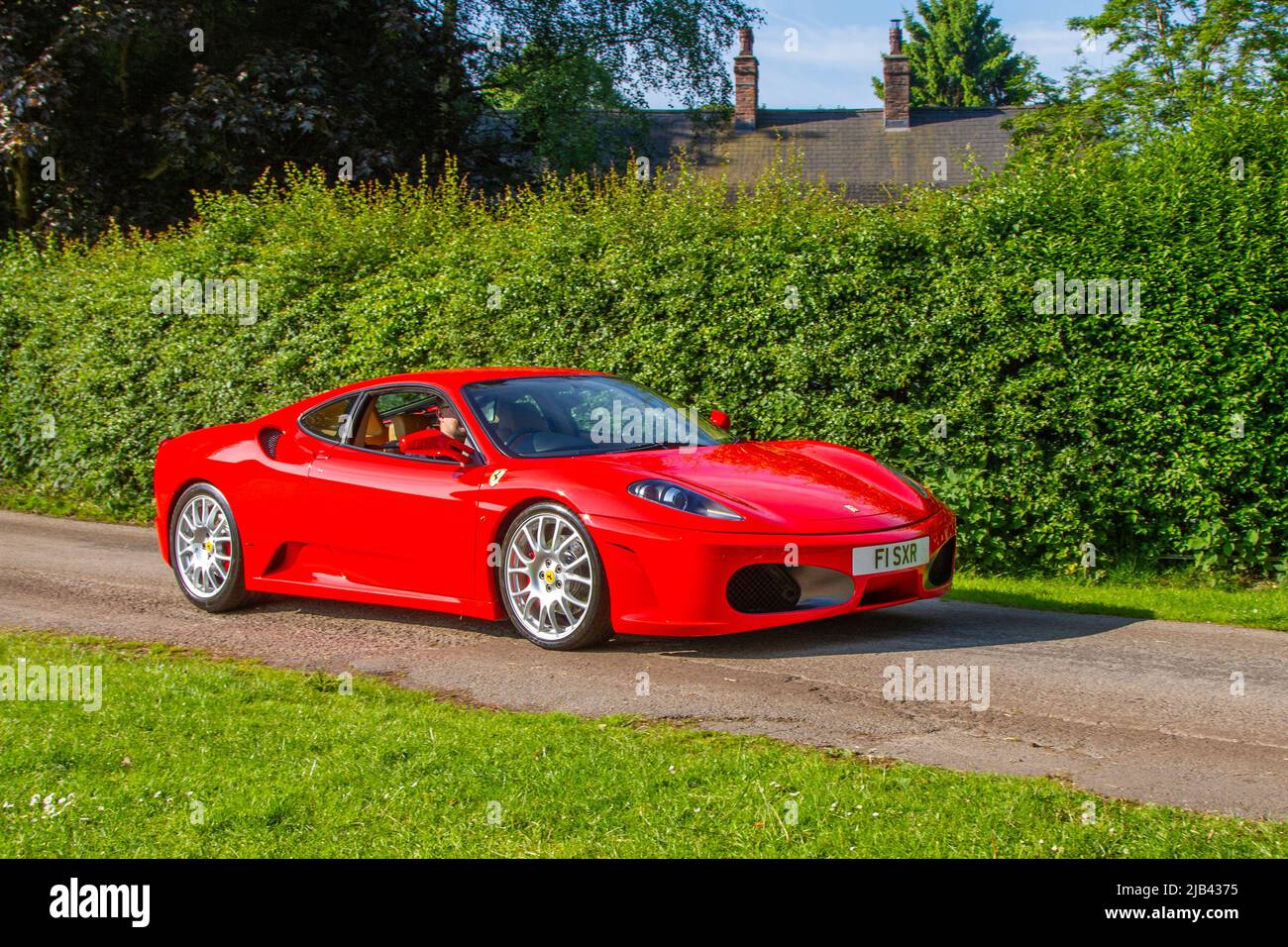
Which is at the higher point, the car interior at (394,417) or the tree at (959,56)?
the tree at (959,56)

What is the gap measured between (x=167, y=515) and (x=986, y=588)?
553cm

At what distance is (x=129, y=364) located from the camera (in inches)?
569

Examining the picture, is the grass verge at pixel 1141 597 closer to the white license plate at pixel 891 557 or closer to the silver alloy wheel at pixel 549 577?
the white license plate at pixel 891 557

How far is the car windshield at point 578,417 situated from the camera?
7637 mm

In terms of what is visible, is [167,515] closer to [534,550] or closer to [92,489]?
[534,550]

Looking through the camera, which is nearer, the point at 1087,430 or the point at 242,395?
the point at 1087,430

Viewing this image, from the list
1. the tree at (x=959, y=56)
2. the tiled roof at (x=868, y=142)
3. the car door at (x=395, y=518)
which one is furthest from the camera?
the tree at (x=959, y=56)

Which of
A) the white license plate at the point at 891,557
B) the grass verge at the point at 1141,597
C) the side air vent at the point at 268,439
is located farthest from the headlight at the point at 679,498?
the grass verge at the point at 1141,597

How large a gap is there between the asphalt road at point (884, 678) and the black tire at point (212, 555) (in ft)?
0.38

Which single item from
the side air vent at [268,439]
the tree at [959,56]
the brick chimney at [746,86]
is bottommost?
the side air vent at [268,439]

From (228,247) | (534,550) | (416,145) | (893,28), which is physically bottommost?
(534,550)

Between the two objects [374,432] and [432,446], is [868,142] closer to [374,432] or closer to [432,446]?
[374,432]

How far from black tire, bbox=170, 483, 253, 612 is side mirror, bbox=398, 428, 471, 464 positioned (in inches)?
53.6
